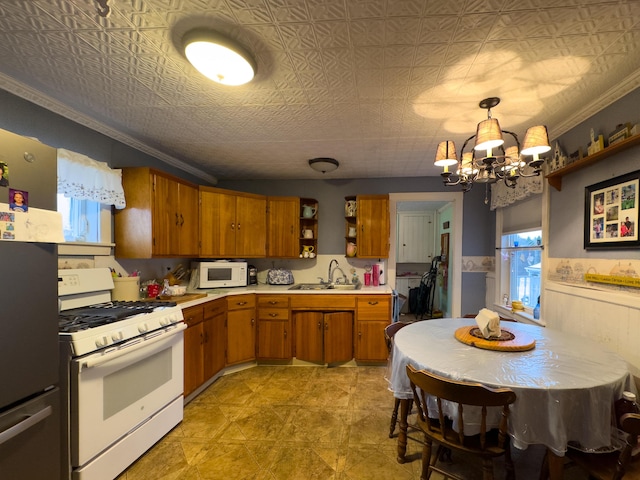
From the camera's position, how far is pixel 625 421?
3.54ft

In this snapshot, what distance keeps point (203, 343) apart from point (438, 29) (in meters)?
2.91

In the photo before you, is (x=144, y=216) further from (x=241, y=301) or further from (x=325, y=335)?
(x=325, y=335)

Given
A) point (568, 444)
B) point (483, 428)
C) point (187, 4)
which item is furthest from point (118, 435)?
point (568, 444)

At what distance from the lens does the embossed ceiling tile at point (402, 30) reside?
1.23 meters

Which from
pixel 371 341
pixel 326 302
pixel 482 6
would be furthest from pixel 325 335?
pixel 482 6

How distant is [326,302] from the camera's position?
129 inches

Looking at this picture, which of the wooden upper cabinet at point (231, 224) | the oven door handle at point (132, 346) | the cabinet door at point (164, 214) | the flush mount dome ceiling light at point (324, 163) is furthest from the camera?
the wooden upper cabinet at point (231, 224)

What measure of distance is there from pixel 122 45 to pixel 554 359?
9.09 ft

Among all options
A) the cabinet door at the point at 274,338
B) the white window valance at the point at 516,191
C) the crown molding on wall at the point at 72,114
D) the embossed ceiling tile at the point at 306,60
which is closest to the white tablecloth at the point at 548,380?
the white window valance at the point at 516,191

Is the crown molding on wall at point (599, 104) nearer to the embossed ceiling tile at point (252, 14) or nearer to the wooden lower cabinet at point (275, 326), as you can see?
the embossed ceiling tile at point (252, 14)

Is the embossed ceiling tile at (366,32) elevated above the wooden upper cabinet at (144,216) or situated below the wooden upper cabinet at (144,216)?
above

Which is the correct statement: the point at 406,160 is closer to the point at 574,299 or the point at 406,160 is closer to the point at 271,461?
the point at 574,299

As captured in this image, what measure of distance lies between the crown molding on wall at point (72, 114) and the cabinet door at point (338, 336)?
8.35 feet

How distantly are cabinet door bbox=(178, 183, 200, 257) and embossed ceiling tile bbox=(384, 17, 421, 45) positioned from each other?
237cm
